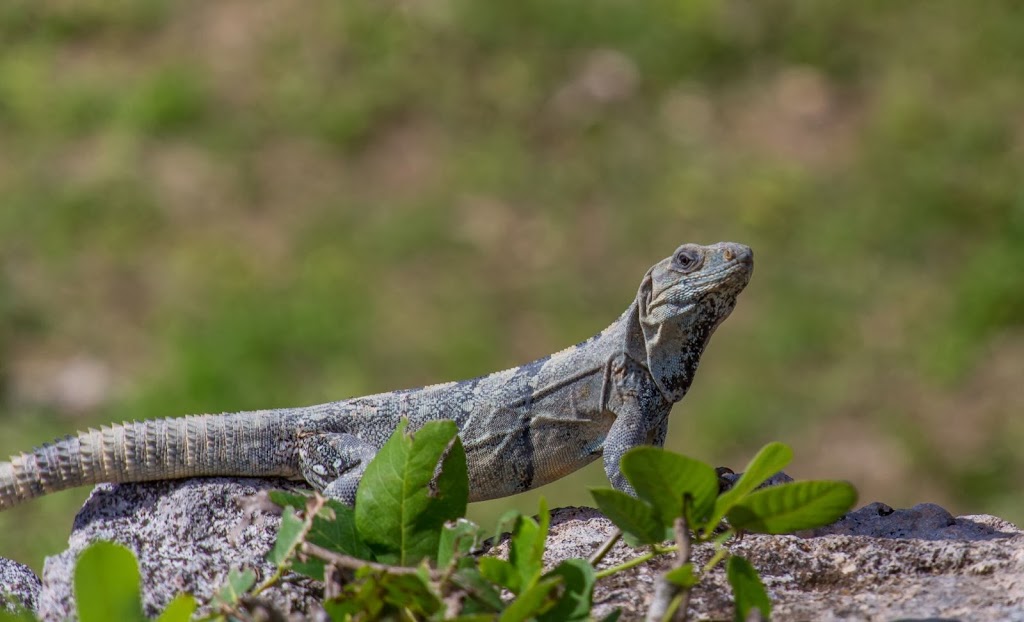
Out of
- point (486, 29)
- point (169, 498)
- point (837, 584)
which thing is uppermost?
point (486, 29)

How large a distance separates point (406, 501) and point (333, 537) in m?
0.19

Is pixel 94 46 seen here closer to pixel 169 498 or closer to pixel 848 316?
pixel 848 316

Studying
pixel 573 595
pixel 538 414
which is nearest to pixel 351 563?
pixel 573 595

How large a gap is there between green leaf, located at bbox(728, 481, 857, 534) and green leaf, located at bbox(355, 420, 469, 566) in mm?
670

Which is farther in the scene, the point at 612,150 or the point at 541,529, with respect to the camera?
the point at 612,150

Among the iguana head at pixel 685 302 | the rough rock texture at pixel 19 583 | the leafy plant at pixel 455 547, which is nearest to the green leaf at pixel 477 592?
the leafy plant at pixel 455 547

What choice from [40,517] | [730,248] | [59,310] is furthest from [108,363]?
[730,248]

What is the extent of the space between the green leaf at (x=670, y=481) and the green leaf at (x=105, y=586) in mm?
1023

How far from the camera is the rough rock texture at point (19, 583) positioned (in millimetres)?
4341

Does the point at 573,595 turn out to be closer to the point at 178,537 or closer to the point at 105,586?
the point at 105,586

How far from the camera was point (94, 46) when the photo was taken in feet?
43.2

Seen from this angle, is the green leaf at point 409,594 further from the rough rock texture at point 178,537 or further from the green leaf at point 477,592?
the rough rock texture at point 178,537

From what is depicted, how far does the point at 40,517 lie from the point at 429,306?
12.2 feet

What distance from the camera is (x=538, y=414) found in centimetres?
538
